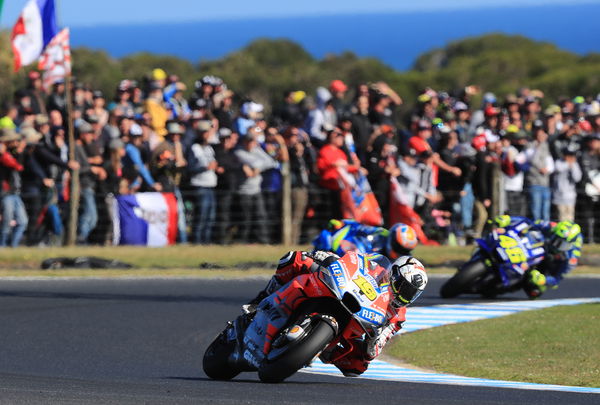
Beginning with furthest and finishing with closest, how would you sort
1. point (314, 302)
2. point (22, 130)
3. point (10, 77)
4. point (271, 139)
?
point (10, 77) < point (271, 139) < point (22, 130) < point (314, 302)

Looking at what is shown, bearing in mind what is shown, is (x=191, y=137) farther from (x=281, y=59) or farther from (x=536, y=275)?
(x=281, y=59)

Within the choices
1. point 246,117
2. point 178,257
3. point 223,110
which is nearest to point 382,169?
point 246,117

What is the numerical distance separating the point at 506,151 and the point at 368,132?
219 cm

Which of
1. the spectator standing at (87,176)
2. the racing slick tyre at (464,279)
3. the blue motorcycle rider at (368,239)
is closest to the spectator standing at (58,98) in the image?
the spectator standing at (87,176)

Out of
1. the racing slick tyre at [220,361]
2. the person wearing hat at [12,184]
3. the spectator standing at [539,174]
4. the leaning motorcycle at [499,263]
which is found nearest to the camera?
the racing slick tyre at [220,361]

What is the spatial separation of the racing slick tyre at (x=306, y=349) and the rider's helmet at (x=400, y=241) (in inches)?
188

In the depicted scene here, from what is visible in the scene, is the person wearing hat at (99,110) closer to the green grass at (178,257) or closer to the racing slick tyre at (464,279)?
the green grass at (178,257)

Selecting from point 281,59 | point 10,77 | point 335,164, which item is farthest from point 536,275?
point 281,59

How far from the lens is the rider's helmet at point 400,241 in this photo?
13453 millimetres

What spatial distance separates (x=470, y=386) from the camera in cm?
960

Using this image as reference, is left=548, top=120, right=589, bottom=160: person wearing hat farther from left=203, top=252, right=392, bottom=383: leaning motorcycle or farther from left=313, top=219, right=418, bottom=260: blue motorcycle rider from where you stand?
left=203, top=252, right=392, bottom=383: leaning motorcycle

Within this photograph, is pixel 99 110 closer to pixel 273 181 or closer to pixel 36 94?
pixel 36 94

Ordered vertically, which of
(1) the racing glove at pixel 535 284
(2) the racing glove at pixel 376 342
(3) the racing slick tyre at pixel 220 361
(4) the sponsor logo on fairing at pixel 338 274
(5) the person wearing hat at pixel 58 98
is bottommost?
(1) the racing glove at pixel 535 284

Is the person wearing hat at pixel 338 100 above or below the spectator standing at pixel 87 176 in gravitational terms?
above
